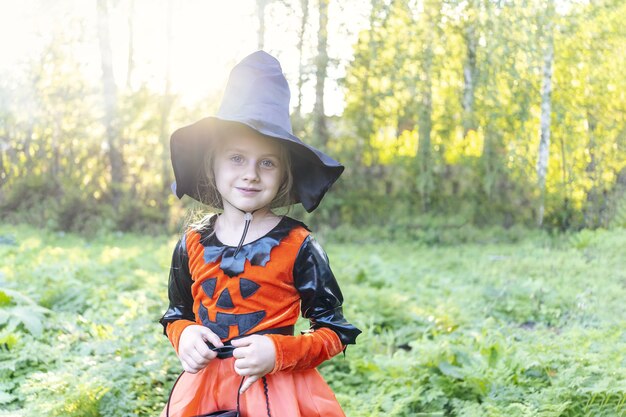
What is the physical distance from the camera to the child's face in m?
1.97

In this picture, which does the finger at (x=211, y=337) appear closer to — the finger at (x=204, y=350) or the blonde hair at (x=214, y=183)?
the finger at (x=204, y=350)

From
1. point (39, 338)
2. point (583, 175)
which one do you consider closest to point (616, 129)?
point (583, 175)

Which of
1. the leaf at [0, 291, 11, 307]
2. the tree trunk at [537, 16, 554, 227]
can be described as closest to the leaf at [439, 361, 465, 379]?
the leaf at [0, 291, 11, 307]

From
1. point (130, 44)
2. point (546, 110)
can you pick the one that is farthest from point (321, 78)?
point (130, 44)

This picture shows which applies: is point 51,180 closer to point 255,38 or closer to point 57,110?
point 57,110

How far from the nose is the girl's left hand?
0.48m

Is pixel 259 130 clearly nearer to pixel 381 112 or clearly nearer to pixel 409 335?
pixel 409 335

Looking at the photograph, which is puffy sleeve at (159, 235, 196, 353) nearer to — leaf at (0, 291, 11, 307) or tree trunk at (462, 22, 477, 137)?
leaf at (0, 291, 11, 307)

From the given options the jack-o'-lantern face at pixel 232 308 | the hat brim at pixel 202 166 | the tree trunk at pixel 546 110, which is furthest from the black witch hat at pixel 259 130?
the tree trunk at pixel 546 110

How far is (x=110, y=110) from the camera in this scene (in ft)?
40.7

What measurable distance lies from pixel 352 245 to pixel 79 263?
4.42m

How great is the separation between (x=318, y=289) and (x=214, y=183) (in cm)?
52

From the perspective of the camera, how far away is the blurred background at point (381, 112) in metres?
7.15

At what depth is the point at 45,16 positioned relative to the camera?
12250 mm
